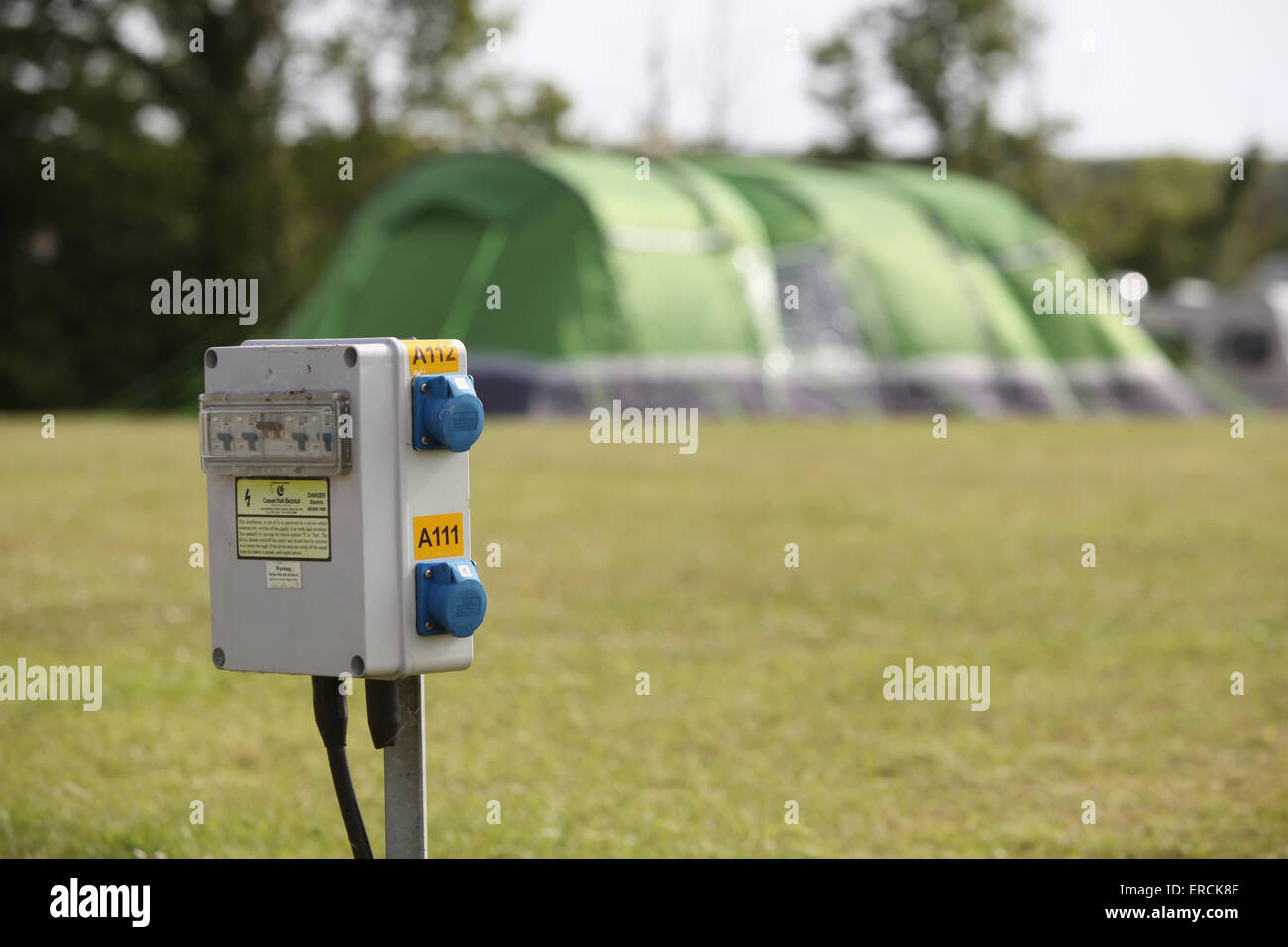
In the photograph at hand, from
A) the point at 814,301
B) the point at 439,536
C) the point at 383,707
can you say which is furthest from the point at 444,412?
the point at 814,301

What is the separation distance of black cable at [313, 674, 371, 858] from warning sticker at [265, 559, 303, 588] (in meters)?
0.22

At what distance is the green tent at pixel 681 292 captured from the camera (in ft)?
67.2

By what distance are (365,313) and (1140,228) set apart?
37.6m

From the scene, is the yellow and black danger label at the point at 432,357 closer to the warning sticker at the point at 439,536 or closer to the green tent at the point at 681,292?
the warning sticker at the point at 439,536

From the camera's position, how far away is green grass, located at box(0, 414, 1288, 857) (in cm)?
483

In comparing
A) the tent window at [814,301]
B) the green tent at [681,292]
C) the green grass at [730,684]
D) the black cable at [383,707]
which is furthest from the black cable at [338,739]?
the tent window at [814,301]

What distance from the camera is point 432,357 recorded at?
278cm

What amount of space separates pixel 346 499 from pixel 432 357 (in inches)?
11.0

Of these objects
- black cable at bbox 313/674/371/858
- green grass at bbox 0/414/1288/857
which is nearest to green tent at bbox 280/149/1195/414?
green grass at bbox 0/414/1288/857

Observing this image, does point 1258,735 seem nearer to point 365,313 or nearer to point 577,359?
point 577,359

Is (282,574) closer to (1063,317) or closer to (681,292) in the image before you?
(681,292)

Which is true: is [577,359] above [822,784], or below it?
above
